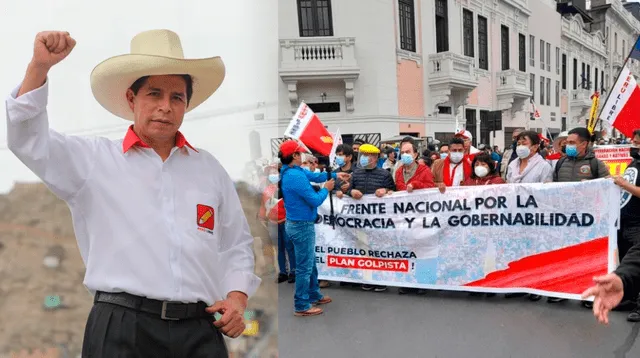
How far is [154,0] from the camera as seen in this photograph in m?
1.55

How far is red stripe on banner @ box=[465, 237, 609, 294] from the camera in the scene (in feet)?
14.0

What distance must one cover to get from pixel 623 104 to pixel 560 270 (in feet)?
10.8

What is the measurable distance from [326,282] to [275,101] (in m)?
4.05

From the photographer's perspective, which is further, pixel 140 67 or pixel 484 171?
pixel 484 171

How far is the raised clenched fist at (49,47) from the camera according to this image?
1221mm

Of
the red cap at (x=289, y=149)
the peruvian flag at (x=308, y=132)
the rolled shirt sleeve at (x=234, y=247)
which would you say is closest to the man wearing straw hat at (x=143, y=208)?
the rolled shirt sleeve at (x=234, y=247)

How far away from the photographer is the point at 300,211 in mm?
4316

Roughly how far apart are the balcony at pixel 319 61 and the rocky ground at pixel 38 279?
46.3ft

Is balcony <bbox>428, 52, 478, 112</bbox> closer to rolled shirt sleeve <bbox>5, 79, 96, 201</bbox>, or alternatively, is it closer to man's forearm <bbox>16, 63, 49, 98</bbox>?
rolled shirt sleeve <bbox>5, 79, 96, 201</bbox>

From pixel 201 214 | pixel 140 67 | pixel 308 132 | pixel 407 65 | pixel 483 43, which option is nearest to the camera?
pixel 140 67

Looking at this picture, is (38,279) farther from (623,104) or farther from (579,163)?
(623,104)

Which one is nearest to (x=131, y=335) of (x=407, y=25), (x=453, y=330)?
(x=453, y=330)

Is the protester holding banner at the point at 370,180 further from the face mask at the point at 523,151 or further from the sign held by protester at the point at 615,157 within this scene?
the sign held by protester at the point at 615,157

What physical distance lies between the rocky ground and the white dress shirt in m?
0.06
